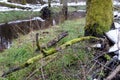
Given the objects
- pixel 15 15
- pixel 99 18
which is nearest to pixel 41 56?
pixel 99 18

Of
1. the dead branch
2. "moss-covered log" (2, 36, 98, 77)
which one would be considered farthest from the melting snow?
the dead branch

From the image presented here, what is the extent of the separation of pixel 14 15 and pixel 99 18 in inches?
568

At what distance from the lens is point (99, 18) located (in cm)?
684

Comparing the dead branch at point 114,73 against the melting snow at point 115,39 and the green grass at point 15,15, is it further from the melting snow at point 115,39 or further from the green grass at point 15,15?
the green grass at point 15,15

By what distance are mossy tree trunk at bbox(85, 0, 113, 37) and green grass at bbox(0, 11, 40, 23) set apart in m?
12.6

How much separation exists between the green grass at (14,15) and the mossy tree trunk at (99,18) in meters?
12.6

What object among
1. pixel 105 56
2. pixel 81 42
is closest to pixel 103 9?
pixel 81 42

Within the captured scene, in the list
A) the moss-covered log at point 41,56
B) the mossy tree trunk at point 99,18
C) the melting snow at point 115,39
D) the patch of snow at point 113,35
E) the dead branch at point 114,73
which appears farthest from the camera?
the mossy tree trunk at point 99,18

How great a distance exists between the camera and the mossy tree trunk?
6.80m

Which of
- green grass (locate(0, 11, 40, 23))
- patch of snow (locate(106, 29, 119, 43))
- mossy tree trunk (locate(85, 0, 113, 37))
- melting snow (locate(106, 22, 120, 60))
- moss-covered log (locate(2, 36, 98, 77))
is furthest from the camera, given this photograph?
green grass (locate(0, 11, 40, 23))

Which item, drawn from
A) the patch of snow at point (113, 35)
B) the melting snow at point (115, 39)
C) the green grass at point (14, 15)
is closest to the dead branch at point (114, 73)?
the melting snow at point (115, 39)

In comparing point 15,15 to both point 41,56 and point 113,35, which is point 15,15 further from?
point 41,56

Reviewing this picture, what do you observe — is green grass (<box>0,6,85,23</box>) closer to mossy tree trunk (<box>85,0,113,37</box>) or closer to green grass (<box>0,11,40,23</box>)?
green grass (<box>0,11,40,23</box>)

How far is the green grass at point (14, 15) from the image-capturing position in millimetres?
19422
